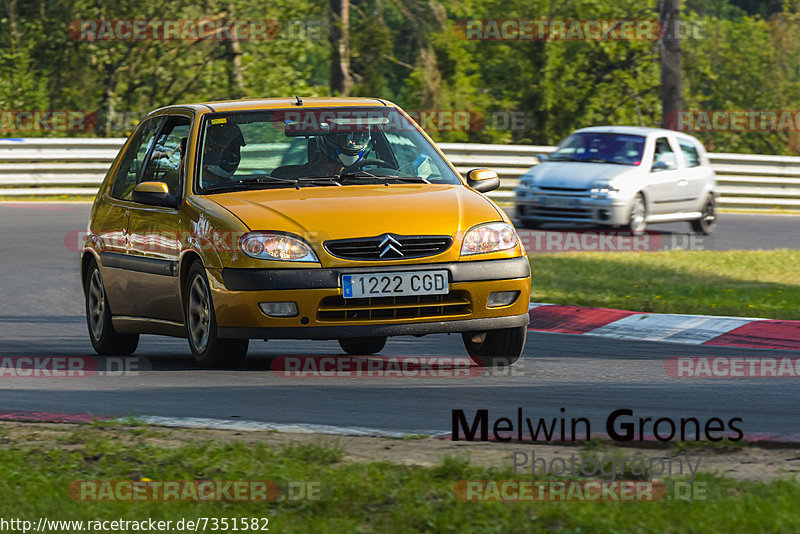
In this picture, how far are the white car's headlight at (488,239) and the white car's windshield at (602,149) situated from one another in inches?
472

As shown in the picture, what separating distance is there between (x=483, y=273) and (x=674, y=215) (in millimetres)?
12810

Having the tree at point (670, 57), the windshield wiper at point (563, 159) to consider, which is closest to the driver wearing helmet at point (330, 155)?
the windshield wiper at point (563, 159)

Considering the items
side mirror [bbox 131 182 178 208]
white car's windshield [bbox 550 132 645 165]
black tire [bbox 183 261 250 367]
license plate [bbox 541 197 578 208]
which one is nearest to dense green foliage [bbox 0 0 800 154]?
white car's windshield [bbox 550 132 645 165]

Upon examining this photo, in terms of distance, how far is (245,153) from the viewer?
866 centimetres

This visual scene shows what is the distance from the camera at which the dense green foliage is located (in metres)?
29.9

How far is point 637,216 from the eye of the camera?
19281mm

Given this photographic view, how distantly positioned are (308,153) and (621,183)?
35.9 ft

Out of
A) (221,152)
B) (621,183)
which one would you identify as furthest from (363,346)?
(621,183)

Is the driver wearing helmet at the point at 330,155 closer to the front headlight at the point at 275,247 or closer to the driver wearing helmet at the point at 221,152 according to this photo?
the driver wearing helmet at the point at 221,152

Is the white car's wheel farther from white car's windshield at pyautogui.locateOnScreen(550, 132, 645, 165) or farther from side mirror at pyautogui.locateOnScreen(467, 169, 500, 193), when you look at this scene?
side mirror at pyautogui.locateOnScreen(467, 169, 500, 193)

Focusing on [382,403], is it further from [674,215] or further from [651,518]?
[674,215]

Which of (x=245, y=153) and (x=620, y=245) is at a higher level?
(x=245, y=153)

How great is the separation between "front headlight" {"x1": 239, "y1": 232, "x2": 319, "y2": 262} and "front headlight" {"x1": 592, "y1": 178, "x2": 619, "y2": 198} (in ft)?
38.4

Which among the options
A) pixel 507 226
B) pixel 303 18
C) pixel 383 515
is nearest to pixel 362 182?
pixel 507 226
